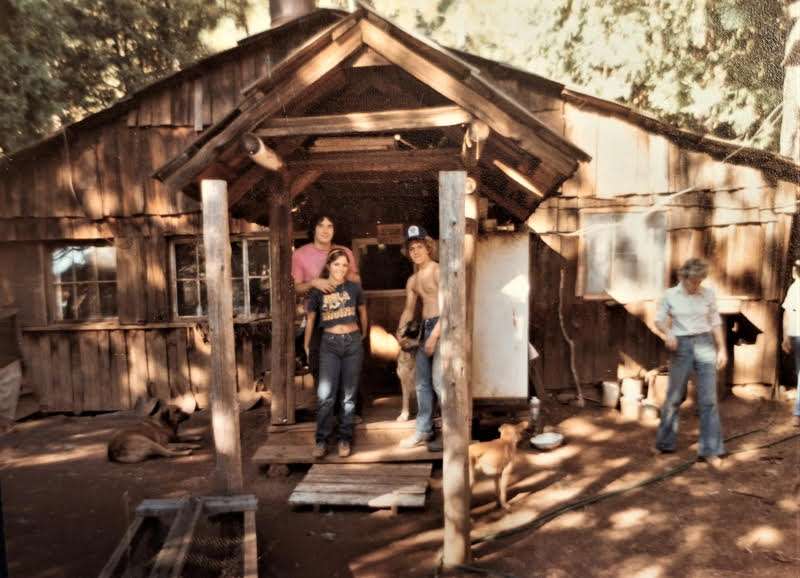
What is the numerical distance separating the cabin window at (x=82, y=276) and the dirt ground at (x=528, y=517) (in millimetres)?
2767

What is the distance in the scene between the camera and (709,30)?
34.1 feet

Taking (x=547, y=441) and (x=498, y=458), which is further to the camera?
(x=547, y=441)

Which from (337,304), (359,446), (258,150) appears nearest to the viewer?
(258,150)

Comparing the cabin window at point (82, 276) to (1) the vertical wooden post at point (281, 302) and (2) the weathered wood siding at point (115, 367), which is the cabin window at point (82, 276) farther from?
(1) the vertical wooden post at point (281, 302)

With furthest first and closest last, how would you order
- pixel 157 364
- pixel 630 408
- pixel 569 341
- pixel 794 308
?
pixel 157 364, pixel 569 341, pixel 630 408, pixel 794 308

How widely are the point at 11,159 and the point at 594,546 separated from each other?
31.0 ft

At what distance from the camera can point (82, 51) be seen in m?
11.9

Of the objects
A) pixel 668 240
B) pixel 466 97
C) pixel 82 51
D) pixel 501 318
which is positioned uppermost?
pixel 82 51

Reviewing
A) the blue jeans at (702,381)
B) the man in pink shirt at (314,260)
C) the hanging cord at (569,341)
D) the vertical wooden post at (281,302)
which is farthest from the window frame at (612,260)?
the vertical wooden post at (281,302)

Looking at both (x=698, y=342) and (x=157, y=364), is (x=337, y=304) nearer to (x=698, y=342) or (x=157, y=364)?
(x=698, y=342)

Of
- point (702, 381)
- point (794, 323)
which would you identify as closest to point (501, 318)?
point (702, 381)

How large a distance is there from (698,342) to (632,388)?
243cm

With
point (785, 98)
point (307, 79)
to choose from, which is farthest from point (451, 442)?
point (785, 98)

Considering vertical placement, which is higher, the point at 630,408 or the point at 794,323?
the point at 794,323
